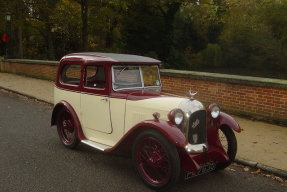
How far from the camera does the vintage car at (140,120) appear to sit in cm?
470

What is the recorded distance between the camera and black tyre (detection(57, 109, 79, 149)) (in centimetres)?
661

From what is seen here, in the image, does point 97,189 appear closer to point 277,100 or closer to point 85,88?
point 85,88

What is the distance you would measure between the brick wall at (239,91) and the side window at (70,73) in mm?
4219

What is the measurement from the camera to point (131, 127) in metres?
5.28

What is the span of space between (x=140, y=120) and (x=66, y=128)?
7.15 feet

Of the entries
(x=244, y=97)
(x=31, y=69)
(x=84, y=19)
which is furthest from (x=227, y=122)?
(x=84, y=19)

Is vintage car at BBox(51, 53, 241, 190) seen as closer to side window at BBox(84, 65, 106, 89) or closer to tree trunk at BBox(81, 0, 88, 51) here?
side window at BBox(84, 65, 106, 89)

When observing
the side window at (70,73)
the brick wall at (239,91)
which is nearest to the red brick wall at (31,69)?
the brick wall at (239,91)

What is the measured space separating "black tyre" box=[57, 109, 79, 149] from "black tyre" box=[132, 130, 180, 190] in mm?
1948

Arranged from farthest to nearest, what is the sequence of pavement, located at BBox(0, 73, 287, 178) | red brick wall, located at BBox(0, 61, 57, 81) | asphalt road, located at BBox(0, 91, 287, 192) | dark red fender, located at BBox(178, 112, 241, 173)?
red brick wall, located at BBox(0, 61, 57, 81) < pavement, located at BBox(0, 73, 287, 178) < asphalt road, located at BBox(0, 91, 287, 192) < dark red fender, located at BBox(178, 112, 241, 173)

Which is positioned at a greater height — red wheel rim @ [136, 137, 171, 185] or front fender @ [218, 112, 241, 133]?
front fender @ [218, 112, 241, 133]

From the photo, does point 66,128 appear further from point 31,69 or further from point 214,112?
point 31,69

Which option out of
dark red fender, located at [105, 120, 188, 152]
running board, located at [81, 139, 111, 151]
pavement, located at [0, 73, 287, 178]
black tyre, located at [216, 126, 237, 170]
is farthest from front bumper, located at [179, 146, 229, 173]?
running board, located at [81, 139, 111, 151]

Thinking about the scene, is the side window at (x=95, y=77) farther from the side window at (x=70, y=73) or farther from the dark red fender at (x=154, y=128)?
the dark red fender at (x=154, y=128)
